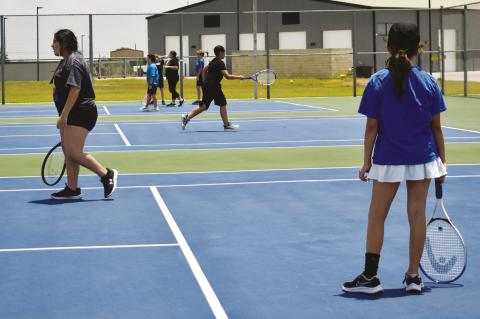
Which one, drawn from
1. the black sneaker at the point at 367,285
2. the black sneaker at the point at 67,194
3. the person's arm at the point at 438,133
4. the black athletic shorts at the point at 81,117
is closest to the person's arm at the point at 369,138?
the person's arm at the point at 438,133

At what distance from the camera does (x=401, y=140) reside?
6340 mm

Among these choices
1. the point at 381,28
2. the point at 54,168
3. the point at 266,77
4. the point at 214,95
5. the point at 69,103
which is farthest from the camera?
the point at 381,28

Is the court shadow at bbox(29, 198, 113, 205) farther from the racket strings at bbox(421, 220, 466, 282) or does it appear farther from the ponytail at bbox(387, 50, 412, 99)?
the ponytail at bbox(387, 50, 412, 99)

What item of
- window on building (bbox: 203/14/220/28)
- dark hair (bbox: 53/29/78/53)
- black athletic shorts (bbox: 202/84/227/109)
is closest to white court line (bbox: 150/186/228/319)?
dark hair (bbox: 53/29/78/53)

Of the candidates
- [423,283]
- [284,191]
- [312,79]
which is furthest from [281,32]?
[423,283]

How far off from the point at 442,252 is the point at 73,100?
4.96 metres

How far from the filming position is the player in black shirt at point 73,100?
10641 mm

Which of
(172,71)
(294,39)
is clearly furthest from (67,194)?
(294,39)

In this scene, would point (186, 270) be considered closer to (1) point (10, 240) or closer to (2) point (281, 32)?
(1) point (10, 240)

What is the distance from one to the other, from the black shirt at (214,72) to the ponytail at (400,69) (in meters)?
14.6

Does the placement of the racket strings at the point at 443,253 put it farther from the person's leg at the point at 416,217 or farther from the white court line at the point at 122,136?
the white court line at the point at 122,136

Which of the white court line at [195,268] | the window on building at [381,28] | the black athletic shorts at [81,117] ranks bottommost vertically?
the white court line at [195,268]

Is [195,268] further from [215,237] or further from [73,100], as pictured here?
[73,100]

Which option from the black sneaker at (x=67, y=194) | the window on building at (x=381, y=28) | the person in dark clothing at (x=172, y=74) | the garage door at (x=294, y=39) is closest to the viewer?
the black sneaker at (x=67, y=194)
